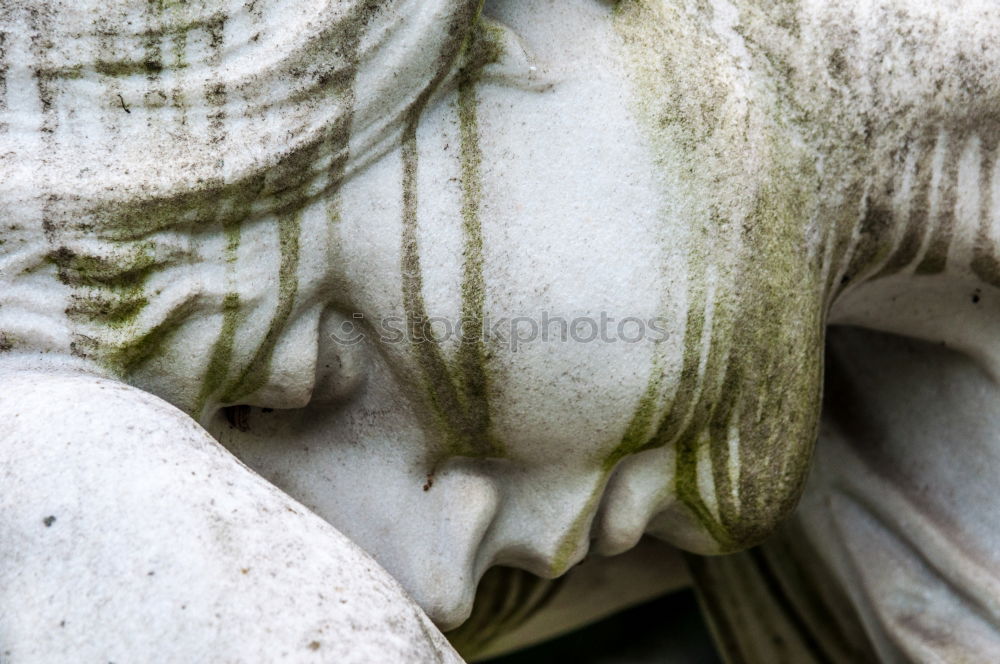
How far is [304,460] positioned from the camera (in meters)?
0.86

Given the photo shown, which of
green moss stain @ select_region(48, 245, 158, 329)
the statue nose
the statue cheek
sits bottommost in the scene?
the statue nose

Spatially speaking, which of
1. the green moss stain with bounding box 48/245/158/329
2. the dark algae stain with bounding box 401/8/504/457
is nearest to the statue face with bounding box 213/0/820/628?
the dark algae stain with bounding box 401/8/504/457

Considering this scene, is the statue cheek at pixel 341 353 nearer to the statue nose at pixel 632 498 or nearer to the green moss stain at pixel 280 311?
the green moss stain at pixel 280 311

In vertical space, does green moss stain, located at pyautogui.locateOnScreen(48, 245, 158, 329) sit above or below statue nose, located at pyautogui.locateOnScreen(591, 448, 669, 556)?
above

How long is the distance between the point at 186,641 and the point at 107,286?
221mm

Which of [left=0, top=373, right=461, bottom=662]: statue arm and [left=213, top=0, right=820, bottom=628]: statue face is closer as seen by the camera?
[left=0, top=373, right=461, bottom=662]: statue arm

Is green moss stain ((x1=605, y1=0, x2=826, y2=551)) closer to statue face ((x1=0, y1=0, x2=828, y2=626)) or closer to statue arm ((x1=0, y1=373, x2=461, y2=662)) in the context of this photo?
statue face ((x1=0, y1=0, x2=828, y2=626))

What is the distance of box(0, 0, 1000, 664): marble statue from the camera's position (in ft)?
2.02

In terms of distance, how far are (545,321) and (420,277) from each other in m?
0.08

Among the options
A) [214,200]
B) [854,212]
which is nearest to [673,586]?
[854,212]

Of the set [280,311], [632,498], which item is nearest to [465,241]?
[280,311]

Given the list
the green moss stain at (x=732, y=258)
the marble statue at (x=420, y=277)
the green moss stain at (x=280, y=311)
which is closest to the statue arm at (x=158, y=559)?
the marble statue at (x=420, y=277)

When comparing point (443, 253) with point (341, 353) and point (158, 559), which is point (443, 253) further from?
point (158, 559)

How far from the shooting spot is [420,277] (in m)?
0.76
